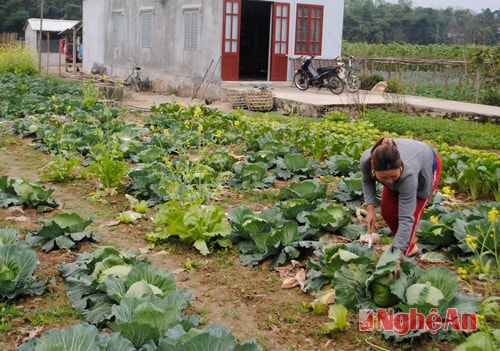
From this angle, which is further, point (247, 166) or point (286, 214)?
point (247, 166)

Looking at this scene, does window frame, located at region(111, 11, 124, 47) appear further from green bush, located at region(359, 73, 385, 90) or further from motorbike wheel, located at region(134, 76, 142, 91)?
green bush, located at region(359, 73, 385, 90)

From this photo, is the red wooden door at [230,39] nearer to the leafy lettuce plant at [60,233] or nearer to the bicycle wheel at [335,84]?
the bicycle wheel at [335,84]

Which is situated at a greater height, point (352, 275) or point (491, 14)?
point (491, 14)

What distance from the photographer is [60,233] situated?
4.94 meters

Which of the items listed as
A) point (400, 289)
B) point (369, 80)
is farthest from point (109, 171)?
point (369, 80)

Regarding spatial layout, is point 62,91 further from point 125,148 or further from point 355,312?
point 355,312

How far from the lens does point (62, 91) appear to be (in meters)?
15.5

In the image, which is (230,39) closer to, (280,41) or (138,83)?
(280,41)

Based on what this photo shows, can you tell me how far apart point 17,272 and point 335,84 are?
13.9m

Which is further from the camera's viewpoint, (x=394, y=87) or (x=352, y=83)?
(x=394, y=87)

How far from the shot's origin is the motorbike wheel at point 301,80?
17.4m

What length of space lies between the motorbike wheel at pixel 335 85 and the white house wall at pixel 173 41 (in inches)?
83.5

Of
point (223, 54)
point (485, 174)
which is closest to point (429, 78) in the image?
point (223, 54)

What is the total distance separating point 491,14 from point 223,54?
3887 centimetres
